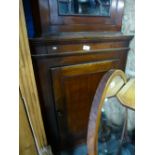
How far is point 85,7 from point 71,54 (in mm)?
372

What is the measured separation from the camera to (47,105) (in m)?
1.10

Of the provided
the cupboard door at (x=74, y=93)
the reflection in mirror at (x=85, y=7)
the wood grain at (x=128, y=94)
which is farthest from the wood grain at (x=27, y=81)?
the wood grain at (x=128, y=94)

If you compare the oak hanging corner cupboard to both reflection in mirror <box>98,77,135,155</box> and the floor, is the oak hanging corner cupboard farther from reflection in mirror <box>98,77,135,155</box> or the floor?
reflection in mirror <box>98,77,135,155</box>

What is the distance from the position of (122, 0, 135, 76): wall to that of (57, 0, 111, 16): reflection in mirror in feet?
0.51

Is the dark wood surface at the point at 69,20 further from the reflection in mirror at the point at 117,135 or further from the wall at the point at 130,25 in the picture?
the reflection in mirror at the point at 117,135

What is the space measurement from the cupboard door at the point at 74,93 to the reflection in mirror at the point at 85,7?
38cm

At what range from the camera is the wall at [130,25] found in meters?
1.17

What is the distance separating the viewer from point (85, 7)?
43.1 inches

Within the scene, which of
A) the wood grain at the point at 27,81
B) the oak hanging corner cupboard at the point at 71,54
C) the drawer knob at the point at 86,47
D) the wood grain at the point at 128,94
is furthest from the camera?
the drawer knob at the point at 86,47

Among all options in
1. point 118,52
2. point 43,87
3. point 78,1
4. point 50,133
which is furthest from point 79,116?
point 78,1

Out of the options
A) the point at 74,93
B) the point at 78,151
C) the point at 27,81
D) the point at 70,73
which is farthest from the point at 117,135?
the point at 27,81

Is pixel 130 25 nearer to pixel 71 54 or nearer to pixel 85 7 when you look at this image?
pixel 85 7

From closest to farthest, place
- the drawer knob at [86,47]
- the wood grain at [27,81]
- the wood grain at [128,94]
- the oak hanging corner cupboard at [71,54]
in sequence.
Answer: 1. the wood grain at [27,81]
2. the wood grain at [128,94]
3. the oak hanging corner cupboard at [71,54]
4. the drawer knob at [86,47]
